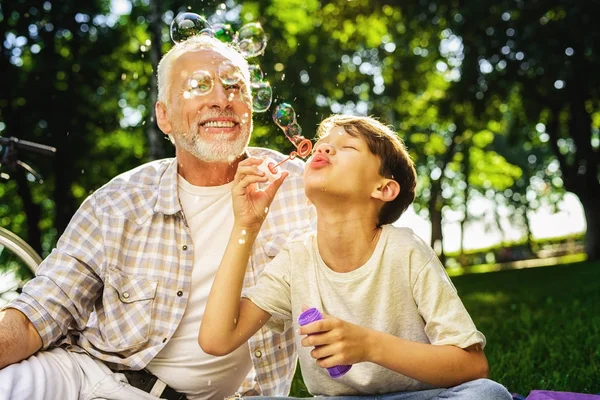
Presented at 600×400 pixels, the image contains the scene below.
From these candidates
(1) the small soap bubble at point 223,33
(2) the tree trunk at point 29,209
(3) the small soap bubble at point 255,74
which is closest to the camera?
(3) the small soap bubble at point 255,74

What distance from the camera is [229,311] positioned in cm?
245

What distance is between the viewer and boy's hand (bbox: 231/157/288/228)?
99.1 inches

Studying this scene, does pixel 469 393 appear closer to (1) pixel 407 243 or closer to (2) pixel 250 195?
(1) pixel 407 243

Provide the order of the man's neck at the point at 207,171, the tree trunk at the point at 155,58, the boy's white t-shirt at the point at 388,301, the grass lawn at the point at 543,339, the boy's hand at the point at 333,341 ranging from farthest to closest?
the tree trunk at the point at 155,58 → the grass lawn at the point at 543,339 → the man's neck at the point at 207,171 → the boy's white t-shirt at the point at 388,301 → the boy's hand at the point at 333,341

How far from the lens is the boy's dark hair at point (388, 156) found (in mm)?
2523

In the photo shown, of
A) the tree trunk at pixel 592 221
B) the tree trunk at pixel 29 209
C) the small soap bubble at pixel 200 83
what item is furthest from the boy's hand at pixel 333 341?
the tree trunk at pixel 592 221

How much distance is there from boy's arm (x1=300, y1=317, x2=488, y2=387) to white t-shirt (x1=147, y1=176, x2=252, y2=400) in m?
0.87

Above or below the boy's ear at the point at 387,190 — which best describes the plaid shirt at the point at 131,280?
below

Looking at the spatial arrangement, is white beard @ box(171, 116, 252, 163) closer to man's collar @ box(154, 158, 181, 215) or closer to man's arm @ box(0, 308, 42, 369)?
man's collar @ box(154, 158, 181, 215)

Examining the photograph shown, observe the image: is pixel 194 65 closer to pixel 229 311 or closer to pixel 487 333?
pixel 229 311

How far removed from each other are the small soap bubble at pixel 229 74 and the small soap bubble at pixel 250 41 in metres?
0.42

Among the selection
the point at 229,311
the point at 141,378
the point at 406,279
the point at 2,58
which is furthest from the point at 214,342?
the point at 2,58

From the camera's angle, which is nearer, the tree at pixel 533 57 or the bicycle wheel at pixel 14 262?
the bicycle wheel at pixel 14 262

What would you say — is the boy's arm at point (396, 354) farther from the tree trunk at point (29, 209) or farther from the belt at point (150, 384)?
the tree trunk at point (29, 209)
